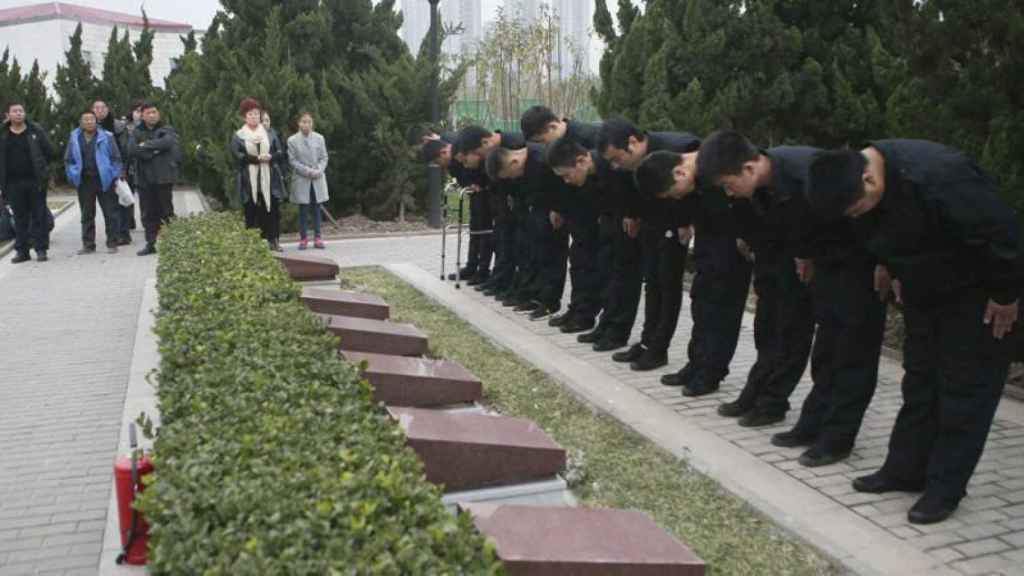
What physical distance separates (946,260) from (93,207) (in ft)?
38.4

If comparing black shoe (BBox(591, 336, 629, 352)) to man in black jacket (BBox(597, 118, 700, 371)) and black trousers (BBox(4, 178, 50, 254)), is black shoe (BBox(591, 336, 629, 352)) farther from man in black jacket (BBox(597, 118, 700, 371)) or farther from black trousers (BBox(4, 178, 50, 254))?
black trousers (BBox(4, 178, 50, 254))

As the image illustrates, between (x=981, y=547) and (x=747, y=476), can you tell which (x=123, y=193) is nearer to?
(x=747, y=476)

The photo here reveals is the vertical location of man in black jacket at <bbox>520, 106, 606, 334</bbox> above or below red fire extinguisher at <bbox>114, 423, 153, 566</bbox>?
above

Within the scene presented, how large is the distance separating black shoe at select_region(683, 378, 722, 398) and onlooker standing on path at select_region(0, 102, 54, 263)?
29.9ft

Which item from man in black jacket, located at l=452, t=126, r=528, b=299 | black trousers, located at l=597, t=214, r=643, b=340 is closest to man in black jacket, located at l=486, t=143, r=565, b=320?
man in black jacket, located at l=452, t=126, r=528, b=299

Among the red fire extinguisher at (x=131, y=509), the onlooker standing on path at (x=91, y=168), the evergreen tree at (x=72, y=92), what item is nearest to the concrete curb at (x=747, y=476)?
the red fire extinguisher at (x=131, y=509)

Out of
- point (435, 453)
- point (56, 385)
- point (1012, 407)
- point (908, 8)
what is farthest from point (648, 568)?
point (56, 385)

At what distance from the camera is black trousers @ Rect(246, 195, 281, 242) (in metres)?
12.5

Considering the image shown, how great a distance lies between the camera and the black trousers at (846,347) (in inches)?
192

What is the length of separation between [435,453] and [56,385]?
398 cm

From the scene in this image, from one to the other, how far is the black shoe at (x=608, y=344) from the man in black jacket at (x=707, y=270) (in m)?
1.01

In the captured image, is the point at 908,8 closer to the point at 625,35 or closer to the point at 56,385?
the point at 625,35

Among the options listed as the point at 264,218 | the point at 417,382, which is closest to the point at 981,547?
the point at 417,382

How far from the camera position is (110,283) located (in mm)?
11094
